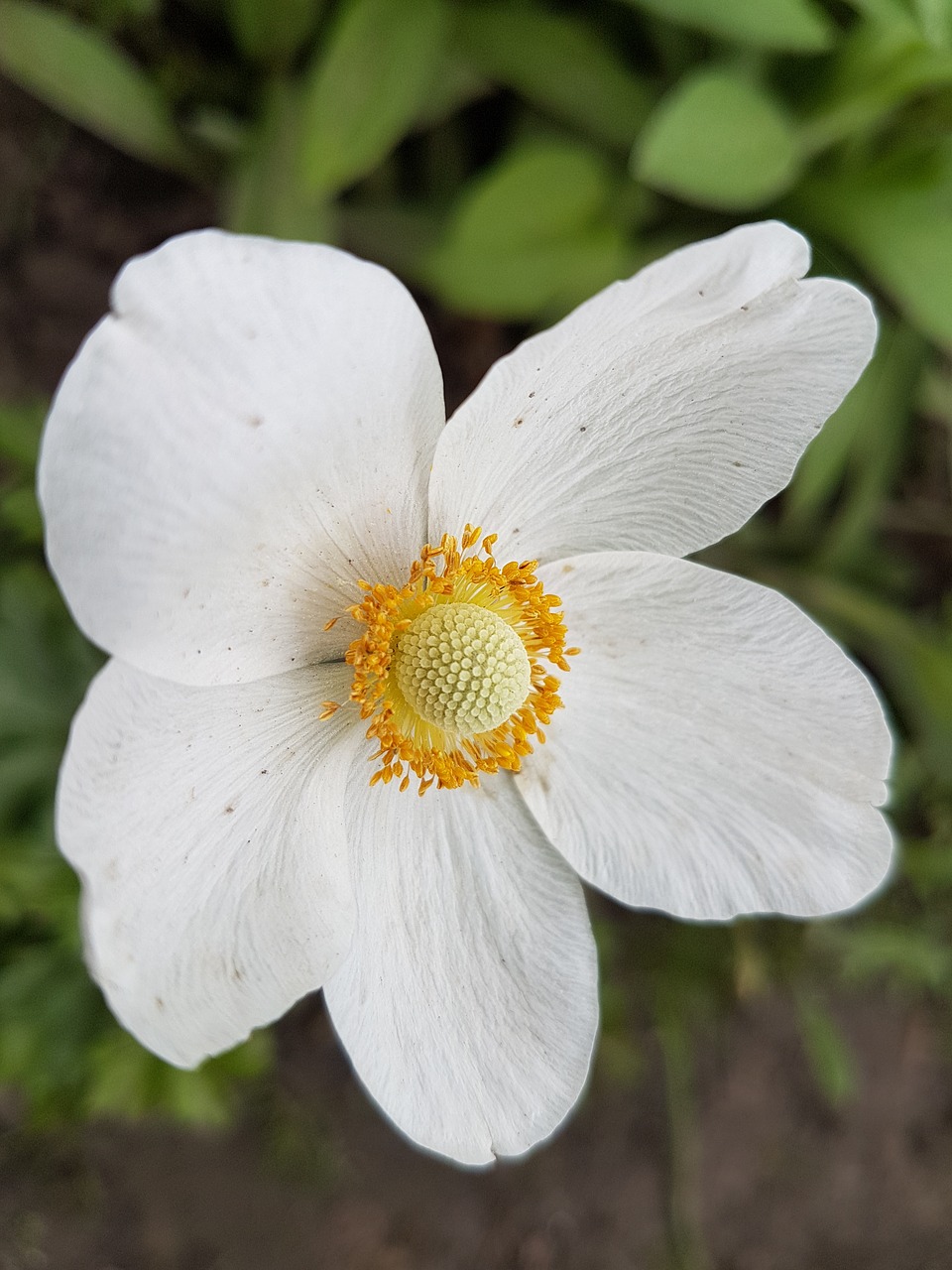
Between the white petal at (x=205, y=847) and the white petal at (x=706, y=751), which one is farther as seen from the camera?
the white petal at (x=706, y=751)

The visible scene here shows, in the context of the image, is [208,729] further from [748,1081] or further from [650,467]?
[748,1081]

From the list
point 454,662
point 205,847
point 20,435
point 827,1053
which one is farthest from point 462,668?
A: point 827,1053

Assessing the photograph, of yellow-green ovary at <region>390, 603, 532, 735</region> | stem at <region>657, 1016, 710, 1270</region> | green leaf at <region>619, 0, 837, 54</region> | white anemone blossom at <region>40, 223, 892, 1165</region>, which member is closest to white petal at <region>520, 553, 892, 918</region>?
white anemone blossom at <region>40, 223, 892, 1165</region>

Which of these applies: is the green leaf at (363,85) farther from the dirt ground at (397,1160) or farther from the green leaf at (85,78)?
the dirt ground at (397,1160)

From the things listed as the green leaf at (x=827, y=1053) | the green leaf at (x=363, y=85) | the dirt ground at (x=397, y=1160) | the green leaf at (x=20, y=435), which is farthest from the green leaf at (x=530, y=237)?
the green leaf at (x=827, y=1053)

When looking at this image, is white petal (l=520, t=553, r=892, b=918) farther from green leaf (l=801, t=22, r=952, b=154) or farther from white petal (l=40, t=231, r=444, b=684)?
green leaf (l=801, t=22, r=952, b=154)

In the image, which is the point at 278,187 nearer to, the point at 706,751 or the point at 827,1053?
the point at 706,751
